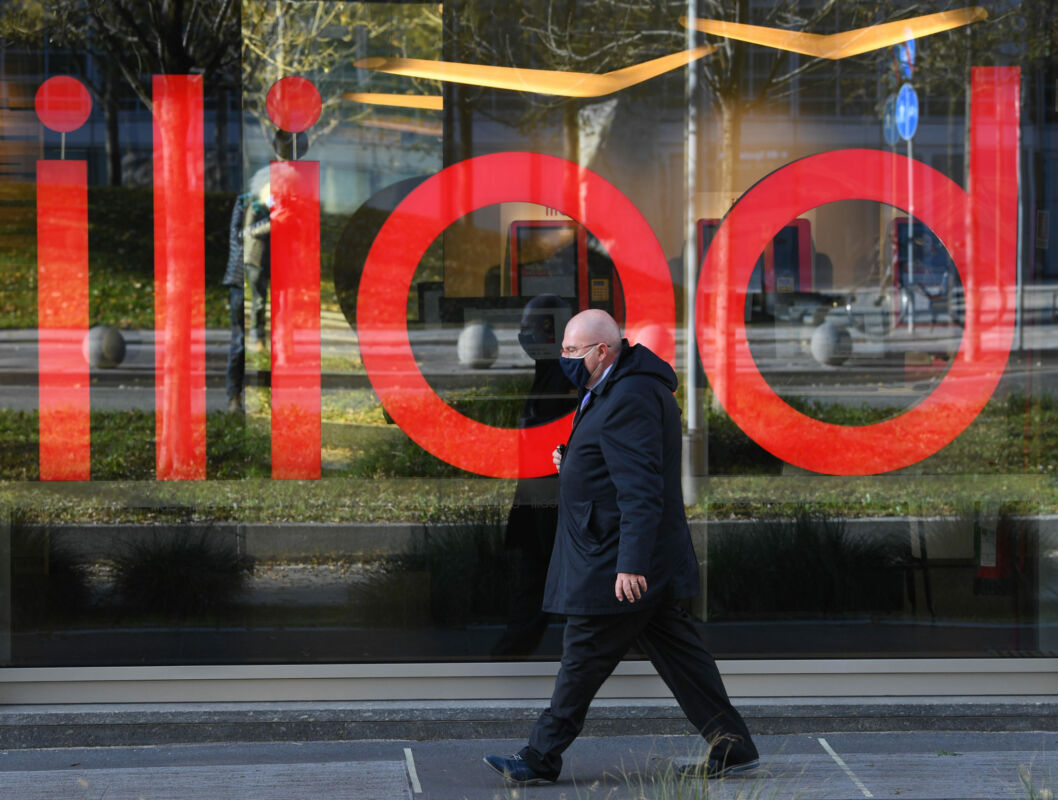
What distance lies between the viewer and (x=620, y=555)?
4.66m

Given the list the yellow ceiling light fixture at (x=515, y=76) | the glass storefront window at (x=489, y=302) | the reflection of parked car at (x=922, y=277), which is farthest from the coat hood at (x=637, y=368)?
the reflection of parked car at (x=922, y=277)

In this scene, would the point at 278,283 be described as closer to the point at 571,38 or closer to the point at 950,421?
the point at 571,38

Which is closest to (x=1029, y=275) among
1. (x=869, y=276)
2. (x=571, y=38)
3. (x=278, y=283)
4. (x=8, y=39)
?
(x=869, y=276)

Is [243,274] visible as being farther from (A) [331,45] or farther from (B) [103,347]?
(A) [331,45]

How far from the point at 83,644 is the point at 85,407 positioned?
1.02 metres

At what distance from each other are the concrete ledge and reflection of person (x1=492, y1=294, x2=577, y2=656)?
1.45 ft

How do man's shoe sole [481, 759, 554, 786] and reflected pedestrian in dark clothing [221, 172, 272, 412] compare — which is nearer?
man's shoe sole [481, 759, 554, 786]

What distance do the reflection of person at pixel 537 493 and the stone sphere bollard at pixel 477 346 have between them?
13cm

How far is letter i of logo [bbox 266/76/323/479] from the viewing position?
6.12 m

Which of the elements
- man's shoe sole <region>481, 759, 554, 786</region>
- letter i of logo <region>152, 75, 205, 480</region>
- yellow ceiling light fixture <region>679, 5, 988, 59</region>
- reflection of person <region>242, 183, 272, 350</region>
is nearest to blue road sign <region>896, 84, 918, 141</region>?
A: yellow ceiling light fixture <region>679, 5, 988, 59</region>

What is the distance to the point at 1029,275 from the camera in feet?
20.2

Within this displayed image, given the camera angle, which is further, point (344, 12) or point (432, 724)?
point (344, 12)

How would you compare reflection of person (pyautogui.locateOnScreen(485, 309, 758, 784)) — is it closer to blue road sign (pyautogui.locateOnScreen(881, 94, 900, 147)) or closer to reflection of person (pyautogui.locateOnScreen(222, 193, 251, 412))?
reflection of person (pyautogui.locateOnScreen(222, 193, 251, 412))

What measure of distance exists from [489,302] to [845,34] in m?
1.97
